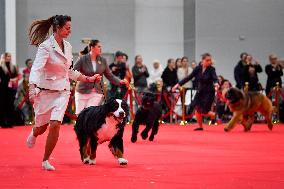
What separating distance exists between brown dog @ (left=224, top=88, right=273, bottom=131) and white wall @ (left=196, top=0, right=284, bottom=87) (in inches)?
339

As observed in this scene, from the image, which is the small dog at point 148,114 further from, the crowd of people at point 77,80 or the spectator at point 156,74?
the spectator at point 156,74

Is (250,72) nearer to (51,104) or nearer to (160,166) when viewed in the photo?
(160,166)

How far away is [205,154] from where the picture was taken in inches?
426

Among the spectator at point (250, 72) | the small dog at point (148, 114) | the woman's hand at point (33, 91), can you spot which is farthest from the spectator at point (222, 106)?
the woman's hand at point (33, 91)

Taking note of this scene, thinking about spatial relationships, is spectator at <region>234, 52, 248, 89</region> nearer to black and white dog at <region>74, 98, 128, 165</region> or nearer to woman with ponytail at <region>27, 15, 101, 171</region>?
black and white dog at <region>74, 98, 128, 165</region>

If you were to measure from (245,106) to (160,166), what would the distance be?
8.50m

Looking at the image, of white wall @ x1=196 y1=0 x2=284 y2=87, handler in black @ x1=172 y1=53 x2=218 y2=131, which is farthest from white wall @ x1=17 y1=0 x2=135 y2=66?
handler in black @ x1=172 y1=53 x2=218 y2=131

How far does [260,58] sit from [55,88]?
1863cm

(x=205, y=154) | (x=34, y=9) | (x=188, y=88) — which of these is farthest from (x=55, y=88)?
(x=34, y=9)

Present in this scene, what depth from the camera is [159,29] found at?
2712 cm

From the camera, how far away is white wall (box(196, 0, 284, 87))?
2614 cm

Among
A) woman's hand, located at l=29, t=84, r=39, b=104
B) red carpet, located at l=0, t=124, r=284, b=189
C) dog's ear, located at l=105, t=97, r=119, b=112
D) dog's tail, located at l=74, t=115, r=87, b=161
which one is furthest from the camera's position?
dog's tail, located at l=74, t=115, r=87, b=161

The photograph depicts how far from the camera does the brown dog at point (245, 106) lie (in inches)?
671

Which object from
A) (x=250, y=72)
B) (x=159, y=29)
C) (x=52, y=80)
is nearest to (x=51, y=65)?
(x=52, y=80)
